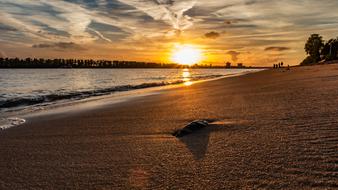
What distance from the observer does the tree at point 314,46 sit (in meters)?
77.8

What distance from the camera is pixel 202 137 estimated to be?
13.7 feet

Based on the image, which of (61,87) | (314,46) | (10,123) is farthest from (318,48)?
(10,123)

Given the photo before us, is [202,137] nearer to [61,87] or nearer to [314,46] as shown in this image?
[61,87]

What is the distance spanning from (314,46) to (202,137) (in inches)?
3390

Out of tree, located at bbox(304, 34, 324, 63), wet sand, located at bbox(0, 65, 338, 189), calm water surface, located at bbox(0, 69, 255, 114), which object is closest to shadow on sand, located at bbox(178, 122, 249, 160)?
wet sand, located at bbox(0, 65, 338, 189)

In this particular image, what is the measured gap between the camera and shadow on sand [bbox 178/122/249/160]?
348cm

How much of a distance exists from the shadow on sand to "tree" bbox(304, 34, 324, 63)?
84.6 meters

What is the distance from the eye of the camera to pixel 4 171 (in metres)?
3.25

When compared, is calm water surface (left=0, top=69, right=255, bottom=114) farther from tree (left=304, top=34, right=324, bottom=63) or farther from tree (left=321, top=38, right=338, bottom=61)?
tree (left=304, top=34, right=324, bottom=63)

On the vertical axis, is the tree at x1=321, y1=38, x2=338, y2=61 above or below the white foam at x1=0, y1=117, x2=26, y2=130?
above

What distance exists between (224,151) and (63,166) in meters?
1.93

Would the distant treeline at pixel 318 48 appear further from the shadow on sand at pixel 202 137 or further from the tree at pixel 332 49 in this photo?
the shadow on sand at pixel 202 137

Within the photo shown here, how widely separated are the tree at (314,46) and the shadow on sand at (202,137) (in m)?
84.6

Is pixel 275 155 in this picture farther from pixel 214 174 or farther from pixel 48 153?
pixel 48 153
